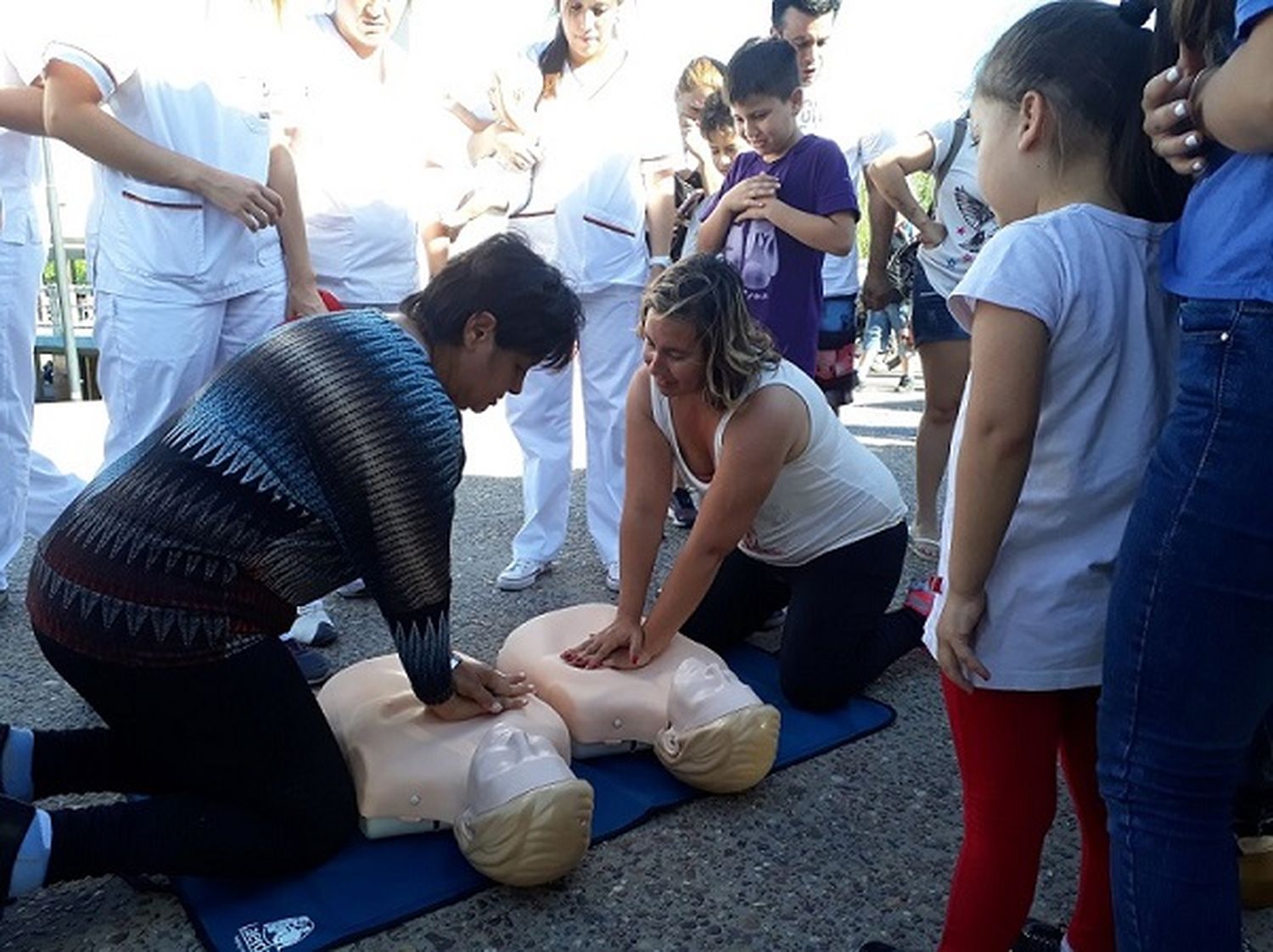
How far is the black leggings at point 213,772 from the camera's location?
1.58 m

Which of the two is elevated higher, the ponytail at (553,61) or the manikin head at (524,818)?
the ponytail at (553,61)

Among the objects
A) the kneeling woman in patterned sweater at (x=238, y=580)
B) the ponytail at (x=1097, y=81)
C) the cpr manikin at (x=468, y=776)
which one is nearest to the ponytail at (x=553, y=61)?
the kneeling woman in patterned sweater at (x=238, y=580)

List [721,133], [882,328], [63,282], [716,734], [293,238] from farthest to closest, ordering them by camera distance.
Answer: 1. [63,282]
2. [882,328]
3. [721,133]
4. [293,238]
5. [716,734]

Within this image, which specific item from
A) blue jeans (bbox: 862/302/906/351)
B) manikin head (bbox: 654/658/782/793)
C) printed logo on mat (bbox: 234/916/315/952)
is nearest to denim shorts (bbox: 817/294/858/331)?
manikin head (bbox: 654/658/782/793)

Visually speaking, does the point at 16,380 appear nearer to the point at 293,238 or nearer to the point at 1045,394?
the point at 293,238

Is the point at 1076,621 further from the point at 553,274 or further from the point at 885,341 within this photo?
the point at 885,341

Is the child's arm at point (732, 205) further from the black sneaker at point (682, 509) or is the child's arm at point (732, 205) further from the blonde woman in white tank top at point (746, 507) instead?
the black sneaker at point (682, 509)

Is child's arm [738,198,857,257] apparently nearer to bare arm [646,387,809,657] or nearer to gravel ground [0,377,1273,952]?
bare arm [646,387,809,657]

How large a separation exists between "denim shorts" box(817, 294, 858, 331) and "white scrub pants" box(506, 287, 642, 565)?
2.54 feet

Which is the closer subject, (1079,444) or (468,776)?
(1079,444)

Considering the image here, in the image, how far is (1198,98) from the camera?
1.01 meters

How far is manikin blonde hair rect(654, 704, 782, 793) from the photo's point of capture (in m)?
1.92

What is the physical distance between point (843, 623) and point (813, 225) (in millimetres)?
1149

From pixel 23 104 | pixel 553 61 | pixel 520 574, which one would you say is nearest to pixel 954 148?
pixel 553 61
